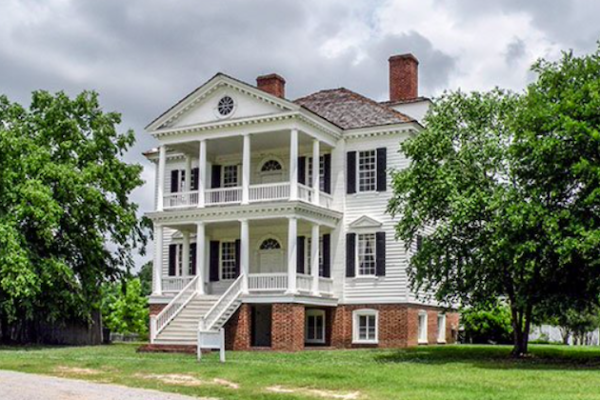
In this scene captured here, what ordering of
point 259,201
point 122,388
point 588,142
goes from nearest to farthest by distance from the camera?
point 122,388 → point 588,142 → point 259,201

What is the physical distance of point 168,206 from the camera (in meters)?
32.0

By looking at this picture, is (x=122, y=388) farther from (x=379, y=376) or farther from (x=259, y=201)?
(x=259, y=201)

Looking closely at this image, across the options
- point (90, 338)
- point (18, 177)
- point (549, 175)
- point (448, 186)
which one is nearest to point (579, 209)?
point (549, 175)

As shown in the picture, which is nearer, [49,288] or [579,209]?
[579,209]

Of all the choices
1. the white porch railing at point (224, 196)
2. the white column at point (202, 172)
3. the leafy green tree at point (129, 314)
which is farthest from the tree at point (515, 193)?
the leafy green tree at point (129, 314)

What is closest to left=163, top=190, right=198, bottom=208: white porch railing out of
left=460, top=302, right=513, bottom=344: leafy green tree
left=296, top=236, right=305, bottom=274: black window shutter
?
left=296, top=236, right=305, bottom=274: black window shutter

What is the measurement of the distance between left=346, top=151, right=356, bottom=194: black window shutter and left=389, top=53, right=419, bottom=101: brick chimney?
15.5 ft

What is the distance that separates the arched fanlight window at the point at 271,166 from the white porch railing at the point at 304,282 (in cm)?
530

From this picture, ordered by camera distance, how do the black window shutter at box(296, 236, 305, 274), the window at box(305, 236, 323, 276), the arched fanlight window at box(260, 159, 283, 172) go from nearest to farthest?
1. the black window shutter at box(296, 236, 305, 274)
2. the window at box(305, 236, 323, 276)
3. the arched fanlight window at box(260, 159, 283, 172)

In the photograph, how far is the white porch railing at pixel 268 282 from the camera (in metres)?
28.7

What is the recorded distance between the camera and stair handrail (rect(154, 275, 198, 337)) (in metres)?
28.0

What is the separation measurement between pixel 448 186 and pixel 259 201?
8.39 m

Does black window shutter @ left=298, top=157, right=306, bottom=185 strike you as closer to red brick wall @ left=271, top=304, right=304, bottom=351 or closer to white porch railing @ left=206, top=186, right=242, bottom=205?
white porch railing @ left=206, top=186, right=242, bottom=205

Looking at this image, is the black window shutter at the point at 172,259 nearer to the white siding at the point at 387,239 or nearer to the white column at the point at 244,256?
the white column at the point at 244,256
